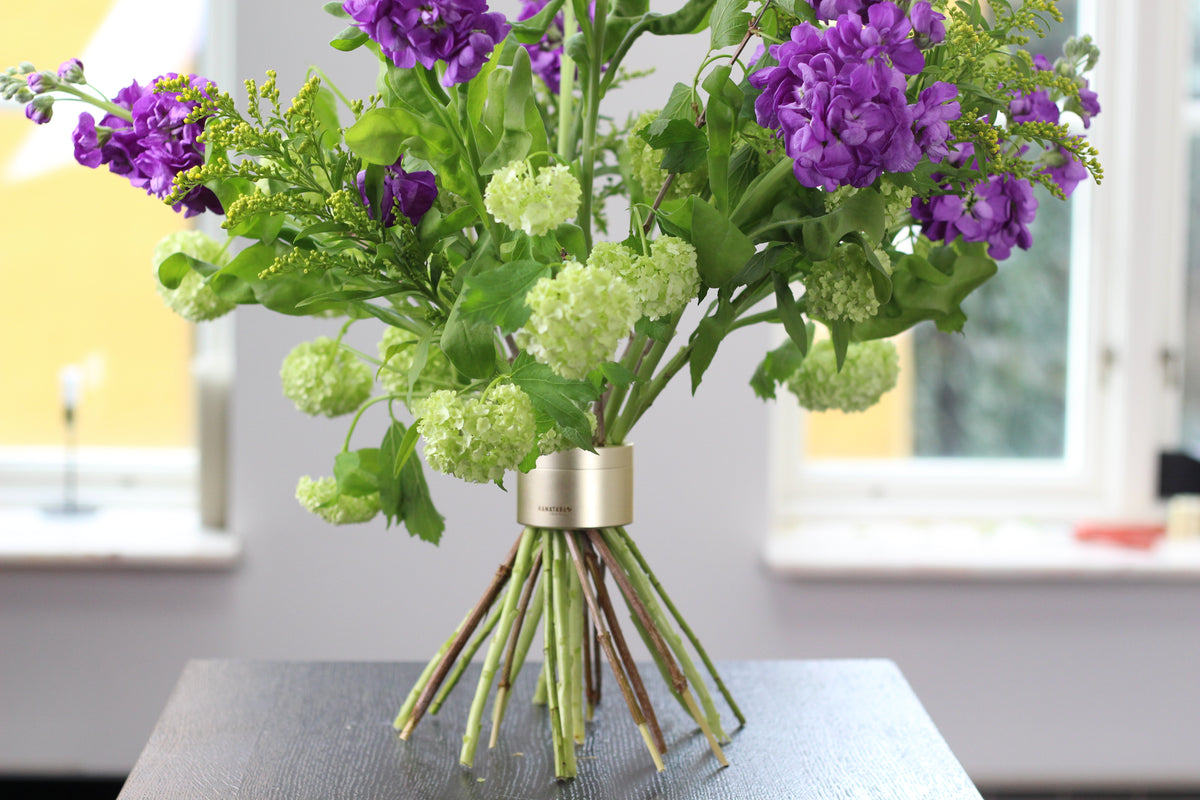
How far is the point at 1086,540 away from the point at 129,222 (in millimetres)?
2273

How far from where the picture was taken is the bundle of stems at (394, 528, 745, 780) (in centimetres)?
88

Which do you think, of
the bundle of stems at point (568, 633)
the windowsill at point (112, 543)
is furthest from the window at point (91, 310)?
the bundle of stems at point (568, 633)

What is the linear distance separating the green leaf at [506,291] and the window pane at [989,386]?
6.57 feet

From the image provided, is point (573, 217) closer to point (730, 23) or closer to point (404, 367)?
point (730, 23)

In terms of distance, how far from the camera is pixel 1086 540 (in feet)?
7.95

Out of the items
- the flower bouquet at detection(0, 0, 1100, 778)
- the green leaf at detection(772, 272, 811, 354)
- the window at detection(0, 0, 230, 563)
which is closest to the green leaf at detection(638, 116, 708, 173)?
the flower bouquet at detection(0, 0, 1100, 778)

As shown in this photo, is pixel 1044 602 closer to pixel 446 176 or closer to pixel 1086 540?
pixel 1086 540

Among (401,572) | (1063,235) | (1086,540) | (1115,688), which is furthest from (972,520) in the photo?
(401,572)

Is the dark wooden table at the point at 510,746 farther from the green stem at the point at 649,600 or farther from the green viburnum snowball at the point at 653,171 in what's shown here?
the green viburnum snowball at the point at 653,171

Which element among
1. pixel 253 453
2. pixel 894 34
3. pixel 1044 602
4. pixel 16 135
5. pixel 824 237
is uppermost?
pixel 16 135

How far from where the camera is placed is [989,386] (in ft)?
8.69

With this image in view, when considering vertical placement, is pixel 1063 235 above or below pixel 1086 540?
above

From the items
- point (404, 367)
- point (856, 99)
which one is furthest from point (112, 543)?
point (856, 99)

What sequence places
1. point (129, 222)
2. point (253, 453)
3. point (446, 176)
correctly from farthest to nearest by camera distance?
1. point (129, 222)
2. point (253, 453)
3. point (446, 176)
